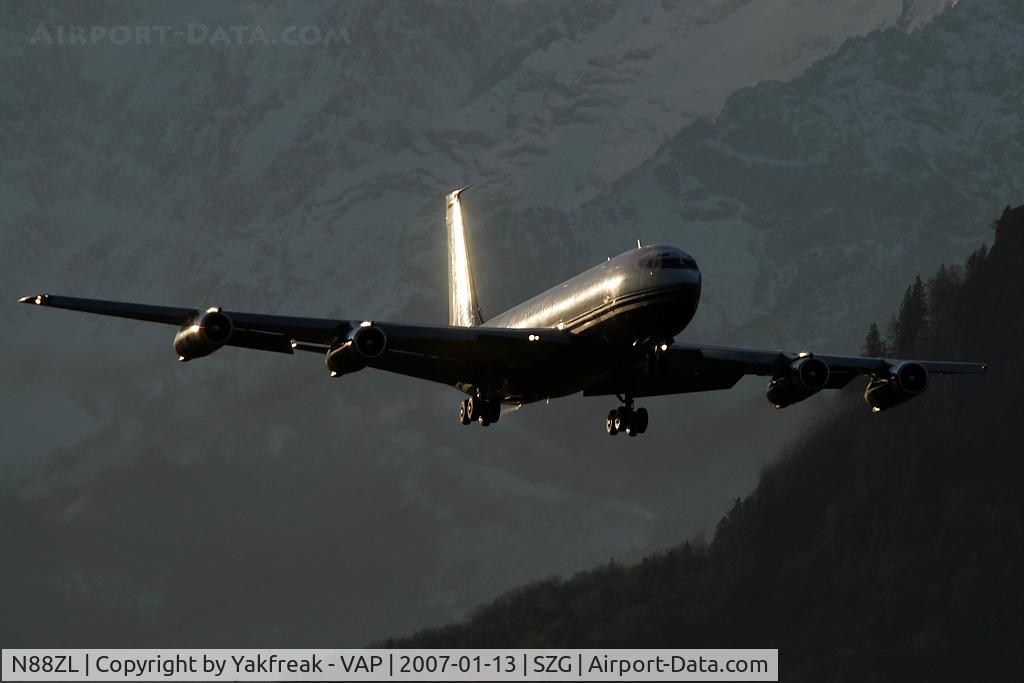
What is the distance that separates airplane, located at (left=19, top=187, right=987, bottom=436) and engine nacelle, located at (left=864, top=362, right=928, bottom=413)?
50 mm

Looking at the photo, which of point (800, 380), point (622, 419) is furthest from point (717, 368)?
point (622, 419)

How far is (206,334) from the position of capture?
88.1m

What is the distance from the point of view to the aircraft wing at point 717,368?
321 feet

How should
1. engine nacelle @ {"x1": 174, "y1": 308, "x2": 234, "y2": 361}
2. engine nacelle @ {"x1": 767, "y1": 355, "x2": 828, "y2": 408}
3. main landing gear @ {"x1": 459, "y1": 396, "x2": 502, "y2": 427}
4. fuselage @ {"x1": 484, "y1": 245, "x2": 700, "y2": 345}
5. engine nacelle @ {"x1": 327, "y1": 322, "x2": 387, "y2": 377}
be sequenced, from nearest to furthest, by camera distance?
engine nacelle @ {"x1": 174, "y1": 308, "x2": 234, "y2": 361}, engine nacelle @ {"x1": 327, "y1": 322, "x2": 387, "y2": 377}, fuselage @ {"x1": 484, "y1": 245, "x2": 700, "y2": 345}, engine nacelle @ {"x1": 767, "y1": 355, "x2": 828, "y2": 408}, main landing gear @ {"x1": 459, "y1": 396, "x2": 502, "y2": 427}

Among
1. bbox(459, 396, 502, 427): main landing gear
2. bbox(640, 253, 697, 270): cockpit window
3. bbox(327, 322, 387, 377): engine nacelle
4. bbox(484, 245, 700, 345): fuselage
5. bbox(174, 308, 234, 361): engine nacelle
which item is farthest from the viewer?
bbox(459, 396, 502, 427): main landing gear

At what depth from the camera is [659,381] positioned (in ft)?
338

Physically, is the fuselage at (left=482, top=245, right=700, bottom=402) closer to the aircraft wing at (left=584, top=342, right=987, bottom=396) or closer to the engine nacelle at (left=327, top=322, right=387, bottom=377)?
the aircraft wing at (left=584, top=342, right=987, bottom=396)

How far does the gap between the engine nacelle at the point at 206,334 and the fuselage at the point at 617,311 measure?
15.0 m

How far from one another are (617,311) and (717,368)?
1216cm

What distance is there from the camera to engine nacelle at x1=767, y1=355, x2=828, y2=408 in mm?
98062

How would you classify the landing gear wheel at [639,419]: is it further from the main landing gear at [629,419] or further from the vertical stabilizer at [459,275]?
→ the vertical stabilizer at [459,275]

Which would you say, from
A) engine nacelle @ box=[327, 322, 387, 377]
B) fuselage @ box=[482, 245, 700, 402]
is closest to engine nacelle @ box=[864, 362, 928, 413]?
fuselage @ box=[482, 245, 700, 402]

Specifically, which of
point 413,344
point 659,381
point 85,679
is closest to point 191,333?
point 413,344

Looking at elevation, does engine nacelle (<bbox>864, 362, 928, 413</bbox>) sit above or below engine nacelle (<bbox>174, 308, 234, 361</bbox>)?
above
